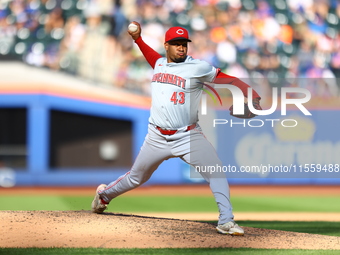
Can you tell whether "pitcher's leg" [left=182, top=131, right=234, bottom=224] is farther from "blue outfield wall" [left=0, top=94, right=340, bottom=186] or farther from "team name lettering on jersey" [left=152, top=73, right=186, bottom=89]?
"blue outfield wall" [left=0, top=94, right=340, bottom=186]

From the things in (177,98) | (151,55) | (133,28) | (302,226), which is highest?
(133,28)

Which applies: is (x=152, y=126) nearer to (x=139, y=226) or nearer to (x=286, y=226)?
(x=139, y=226)

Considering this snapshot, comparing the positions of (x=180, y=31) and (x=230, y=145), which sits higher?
(x=180, y=31)

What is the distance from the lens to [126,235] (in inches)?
171

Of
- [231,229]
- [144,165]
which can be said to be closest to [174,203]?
[144,165]

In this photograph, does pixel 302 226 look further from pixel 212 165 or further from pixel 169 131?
pixel 169 131

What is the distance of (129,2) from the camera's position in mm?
15914

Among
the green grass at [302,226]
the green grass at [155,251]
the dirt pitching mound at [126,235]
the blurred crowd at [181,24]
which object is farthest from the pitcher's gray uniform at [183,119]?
the blurred crowd at [181,24]

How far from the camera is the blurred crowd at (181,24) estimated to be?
14547 mm

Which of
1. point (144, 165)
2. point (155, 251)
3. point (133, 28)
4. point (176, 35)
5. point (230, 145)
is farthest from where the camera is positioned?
point (230, 145)

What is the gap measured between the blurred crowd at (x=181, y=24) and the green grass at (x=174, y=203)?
421cm

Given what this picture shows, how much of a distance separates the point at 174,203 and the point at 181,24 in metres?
7.68

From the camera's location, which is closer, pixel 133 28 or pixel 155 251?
pixel 155 251

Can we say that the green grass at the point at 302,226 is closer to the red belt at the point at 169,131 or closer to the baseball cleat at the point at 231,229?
the baseball cleat at the point at 231,229
